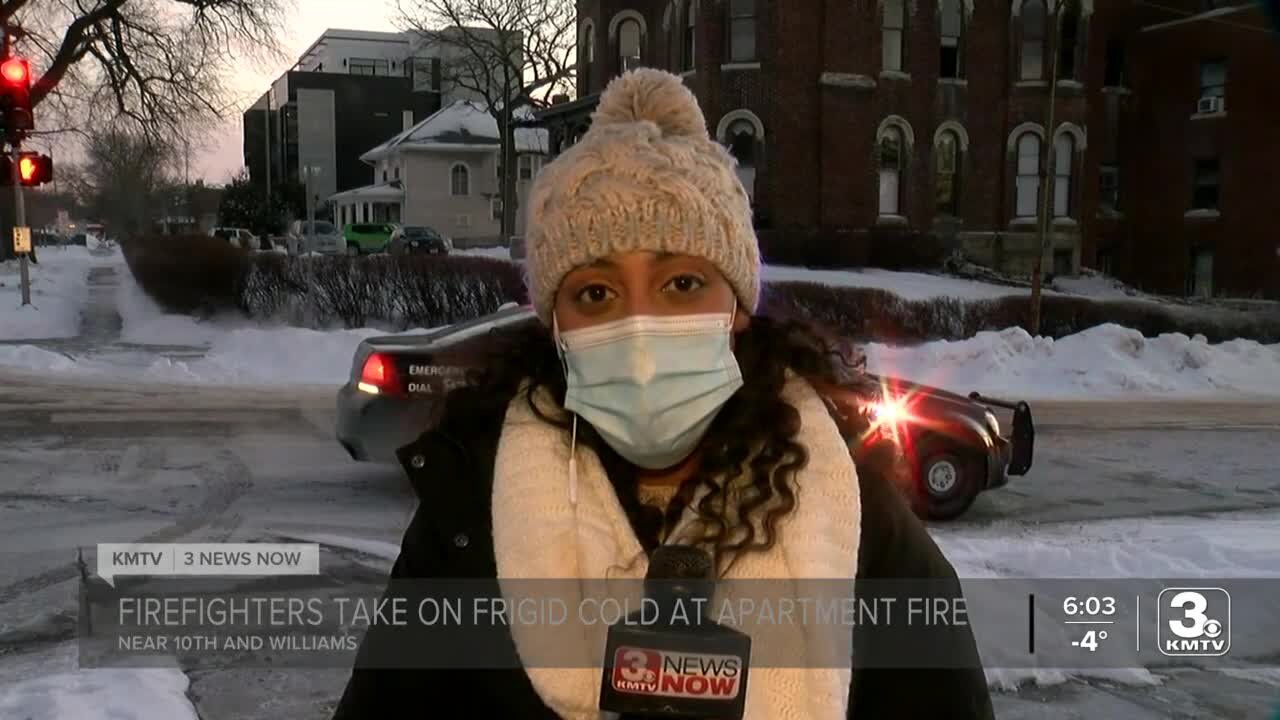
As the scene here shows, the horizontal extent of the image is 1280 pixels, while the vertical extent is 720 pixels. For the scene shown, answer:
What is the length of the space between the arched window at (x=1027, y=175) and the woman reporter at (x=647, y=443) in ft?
112

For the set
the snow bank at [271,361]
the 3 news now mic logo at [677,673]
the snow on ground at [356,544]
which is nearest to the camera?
the 3 news now mic logo at [677,673]

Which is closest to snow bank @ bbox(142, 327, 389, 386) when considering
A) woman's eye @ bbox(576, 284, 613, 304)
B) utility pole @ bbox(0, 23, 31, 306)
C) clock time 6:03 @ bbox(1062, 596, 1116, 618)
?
utility pole @ bbox(0, 23, 31, 306)

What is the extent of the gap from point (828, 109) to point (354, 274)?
16.0m

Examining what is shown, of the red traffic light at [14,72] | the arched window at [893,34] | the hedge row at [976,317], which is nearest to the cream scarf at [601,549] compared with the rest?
the hedge row at [976,317]

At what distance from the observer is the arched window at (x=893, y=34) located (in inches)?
1268

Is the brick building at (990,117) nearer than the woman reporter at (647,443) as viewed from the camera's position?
No

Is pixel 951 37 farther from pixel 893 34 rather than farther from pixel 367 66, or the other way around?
pixel 367 66

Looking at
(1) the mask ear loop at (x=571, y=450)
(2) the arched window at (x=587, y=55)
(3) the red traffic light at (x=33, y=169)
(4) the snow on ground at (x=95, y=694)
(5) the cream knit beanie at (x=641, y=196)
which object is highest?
(2) the arched window at (x=587, y=55)

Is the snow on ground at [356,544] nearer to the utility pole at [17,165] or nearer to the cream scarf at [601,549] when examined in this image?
the cream scarf at [601,549]

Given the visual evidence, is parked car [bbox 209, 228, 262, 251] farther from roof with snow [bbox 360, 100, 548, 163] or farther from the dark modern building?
the dark modern building

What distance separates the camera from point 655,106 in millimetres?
2279

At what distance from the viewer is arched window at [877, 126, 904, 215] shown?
32469mm

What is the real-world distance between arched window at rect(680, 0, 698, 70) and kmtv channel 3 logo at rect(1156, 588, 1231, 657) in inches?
1073

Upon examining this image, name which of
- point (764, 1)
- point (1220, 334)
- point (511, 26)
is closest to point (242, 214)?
point (511, 26)
